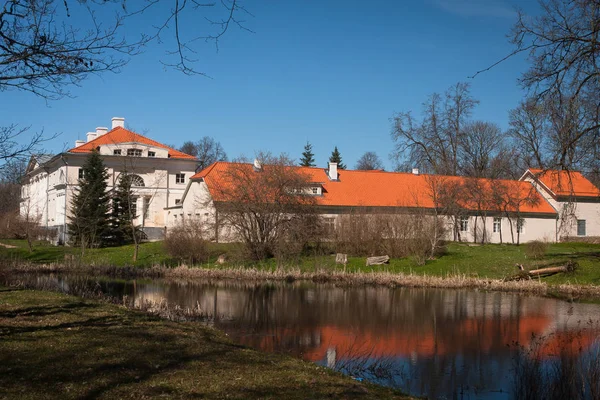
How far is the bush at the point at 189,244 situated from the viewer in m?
30.4

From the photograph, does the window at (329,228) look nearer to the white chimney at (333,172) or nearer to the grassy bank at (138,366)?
the white chimney at (333,172)

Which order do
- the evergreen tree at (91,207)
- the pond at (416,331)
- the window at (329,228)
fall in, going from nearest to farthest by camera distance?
the pond at (416,331), the window at (329,228), the evergreen tree at (91,207)

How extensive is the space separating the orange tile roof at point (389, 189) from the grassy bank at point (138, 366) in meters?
29.9

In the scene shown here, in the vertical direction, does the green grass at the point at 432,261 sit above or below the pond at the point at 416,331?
above

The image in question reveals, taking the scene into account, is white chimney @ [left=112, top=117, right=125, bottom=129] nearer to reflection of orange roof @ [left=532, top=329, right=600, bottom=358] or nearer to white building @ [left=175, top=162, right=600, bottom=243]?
white building @ [left=175, top=162, right=600, bottom=243]

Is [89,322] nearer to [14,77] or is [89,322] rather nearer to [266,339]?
[266,339]

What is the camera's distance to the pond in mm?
10266

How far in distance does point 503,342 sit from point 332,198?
28.0 meters

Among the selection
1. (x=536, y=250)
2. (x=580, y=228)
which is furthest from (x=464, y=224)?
(x=536, y=250)

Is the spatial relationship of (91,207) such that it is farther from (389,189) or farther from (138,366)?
(138,366)

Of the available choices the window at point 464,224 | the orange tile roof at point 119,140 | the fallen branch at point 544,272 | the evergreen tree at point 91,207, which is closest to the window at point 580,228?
the window at point 464,224

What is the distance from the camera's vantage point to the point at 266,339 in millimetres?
13586

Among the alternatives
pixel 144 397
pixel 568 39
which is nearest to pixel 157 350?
pixel 144 397

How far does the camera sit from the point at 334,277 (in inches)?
1049
